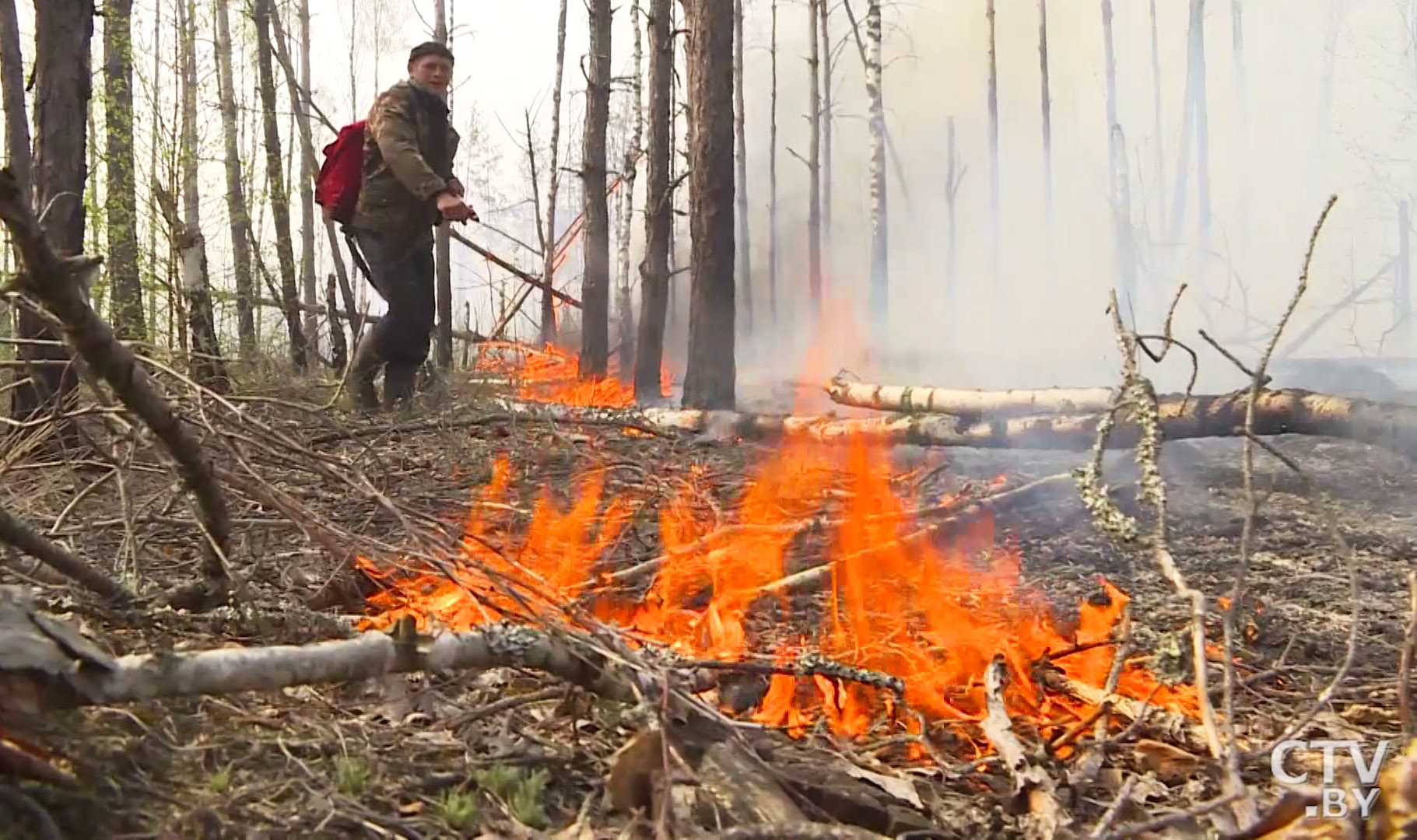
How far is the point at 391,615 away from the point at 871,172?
47.8ft

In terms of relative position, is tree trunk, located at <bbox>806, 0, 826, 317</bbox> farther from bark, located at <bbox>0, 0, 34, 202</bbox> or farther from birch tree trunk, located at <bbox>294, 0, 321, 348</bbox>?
bark, located at <bbox>0, 0, 34, 202</bbox>

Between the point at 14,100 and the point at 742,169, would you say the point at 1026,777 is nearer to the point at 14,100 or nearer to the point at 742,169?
the point at 14,100

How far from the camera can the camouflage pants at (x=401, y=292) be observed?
4848 mm

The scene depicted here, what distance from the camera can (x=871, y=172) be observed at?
15336 mm

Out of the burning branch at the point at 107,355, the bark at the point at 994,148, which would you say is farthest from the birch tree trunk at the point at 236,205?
the bark at the point at 994,148

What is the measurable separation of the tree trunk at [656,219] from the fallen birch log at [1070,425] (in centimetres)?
312

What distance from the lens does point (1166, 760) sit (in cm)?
176

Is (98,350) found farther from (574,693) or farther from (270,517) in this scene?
(270,517)

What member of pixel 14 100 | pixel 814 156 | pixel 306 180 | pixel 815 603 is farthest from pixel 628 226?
pixel 815 603

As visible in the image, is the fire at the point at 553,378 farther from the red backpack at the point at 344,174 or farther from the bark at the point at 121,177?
the bark at the point at 121,177

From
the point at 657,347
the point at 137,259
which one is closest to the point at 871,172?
the point at 657,347

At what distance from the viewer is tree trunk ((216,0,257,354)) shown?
876 centimetres

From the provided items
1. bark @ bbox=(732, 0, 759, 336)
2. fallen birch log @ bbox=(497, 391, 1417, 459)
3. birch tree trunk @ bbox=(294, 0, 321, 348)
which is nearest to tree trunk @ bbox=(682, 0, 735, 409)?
fallen birch log @ bbox=(497, 391, 1417, 459)

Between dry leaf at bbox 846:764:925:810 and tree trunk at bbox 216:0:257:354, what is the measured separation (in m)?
6.99
